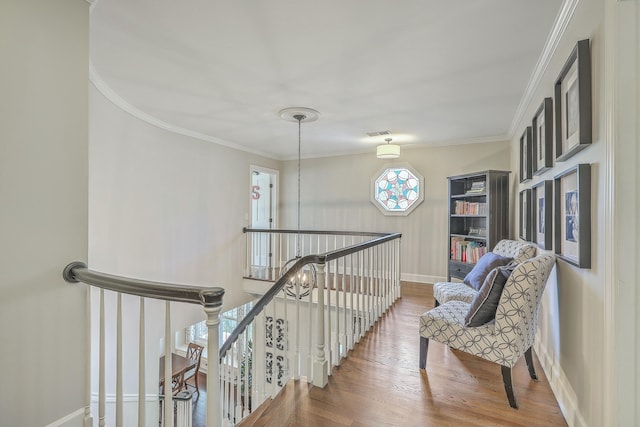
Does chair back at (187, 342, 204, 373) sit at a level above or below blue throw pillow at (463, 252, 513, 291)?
below

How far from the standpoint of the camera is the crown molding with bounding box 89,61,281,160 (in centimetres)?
278

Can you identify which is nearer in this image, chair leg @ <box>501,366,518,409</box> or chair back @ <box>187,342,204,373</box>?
chair leg @ <box>501,366,518,409</box>

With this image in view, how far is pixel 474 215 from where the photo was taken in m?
4.28

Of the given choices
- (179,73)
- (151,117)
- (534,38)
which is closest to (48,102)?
(179,73)

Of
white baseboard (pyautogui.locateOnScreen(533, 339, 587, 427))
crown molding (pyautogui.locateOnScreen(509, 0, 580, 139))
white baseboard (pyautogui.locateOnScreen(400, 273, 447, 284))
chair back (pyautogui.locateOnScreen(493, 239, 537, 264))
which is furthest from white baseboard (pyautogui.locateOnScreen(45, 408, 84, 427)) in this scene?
white baseboard (pyautogui.locateOnScreen(400, 273, 447, 284))

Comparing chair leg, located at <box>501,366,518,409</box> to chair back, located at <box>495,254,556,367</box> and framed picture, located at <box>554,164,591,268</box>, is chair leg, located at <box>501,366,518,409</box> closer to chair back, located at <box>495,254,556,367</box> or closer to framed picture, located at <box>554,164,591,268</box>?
chair back, located at <box>495,254,556,367</box>

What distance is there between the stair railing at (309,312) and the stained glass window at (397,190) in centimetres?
90

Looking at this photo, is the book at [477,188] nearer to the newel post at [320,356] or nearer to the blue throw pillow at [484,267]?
the blue throw pillow at [484,267]

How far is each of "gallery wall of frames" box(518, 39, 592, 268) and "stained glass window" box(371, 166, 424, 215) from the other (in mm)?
2595

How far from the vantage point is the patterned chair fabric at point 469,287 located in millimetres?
2645

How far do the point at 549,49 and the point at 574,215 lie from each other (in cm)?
129

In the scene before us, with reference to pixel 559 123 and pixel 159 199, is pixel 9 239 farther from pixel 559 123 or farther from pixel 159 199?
pixel 559 123

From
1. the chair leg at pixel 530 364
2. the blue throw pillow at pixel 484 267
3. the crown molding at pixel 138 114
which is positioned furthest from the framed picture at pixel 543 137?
the crown molding at pixel 138 114

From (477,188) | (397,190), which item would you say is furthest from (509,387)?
(397,190)
